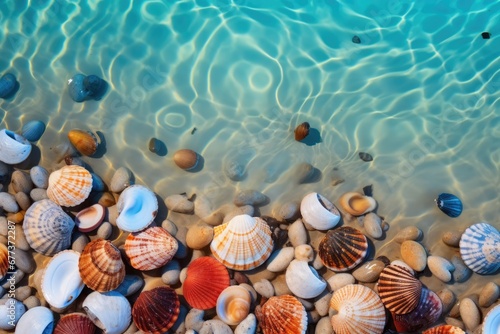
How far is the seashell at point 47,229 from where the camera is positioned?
4238 millimetres

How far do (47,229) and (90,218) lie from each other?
419mm

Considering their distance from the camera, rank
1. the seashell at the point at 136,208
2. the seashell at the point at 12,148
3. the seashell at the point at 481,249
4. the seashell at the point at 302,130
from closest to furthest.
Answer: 1. the seashell at the point at 481,249
2. the seashell at the point at 136,208
3. the seashell at the point at 12,148
4. the seashell at the point at 302,130

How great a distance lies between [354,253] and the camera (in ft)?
13.6

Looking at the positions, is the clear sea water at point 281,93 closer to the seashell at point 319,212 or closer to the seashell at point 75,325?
the seashell at point 319,212

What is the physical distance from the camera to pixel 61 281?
4152mm

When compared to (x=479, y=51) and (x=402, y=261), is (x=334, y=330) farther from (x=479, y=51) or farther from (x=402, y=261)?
(x=479, y=51)

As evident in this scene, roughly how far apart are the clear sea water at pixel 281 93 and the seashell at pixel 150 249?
68cm

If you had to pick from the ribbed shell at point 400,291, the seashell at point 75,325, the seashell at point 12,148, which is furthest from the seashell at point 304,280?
the seashell at point 12,148

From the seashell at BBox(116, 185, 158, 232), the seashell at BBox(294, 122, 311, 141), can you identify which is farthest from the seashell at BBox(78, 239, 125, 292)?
the seashell at BBox(294, 122, 311, 141)

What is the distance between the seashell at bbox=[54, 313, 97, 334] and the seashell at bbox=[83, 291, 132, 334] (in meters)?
0.07

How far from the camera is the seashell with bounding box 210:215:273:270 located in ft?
13.6

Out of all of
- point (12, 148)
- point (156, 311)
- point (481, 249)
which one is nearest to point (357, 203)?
point (481, 249)

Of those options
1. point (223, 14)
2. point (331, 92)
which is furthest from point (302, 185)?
point (223, 14)

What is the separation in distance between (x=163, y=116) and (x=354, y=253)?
2.69 meters
